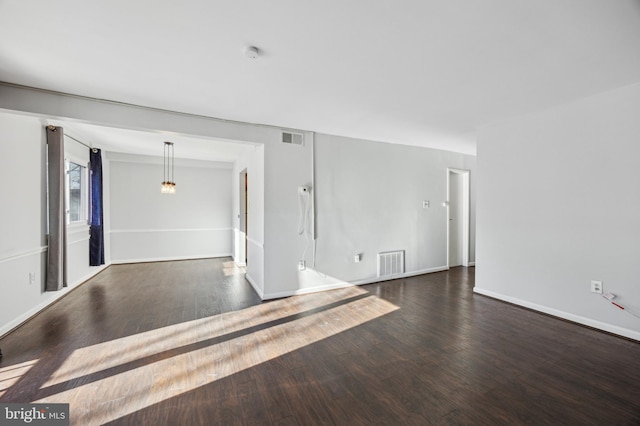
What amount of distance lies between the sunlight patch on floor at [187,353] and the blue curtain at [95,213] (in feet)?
11.0

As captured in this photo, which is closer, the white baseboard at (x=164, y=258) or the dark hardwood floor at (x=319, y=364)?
the dark hardwood floor at (x=319, y=364)

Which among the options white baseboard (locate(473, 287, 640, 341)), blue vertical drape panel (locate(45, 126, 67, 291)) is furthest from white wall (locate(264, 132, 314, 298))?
white baseboard (locate(473, 287, 640, 341))

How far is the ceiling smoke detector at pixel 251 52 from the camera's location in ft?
6.63

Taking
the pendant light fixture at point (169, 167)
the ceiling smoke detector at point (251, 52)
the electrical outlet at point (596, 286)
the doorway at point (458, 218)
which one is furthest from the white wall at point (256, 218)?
the doorway at point (458, 218)

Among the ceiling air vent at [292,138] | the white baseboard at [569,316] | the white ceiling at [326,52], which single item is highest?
the white ceiling at [326,52]

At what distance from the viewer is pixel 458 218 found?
6.04 m

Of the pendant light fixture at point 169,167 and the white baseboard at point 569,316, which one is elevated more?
the pendant light fixture at point 169,167

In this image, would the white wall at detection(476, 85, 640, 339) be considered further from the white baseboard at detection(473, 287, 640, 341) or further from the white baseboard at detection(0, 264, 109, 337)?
the white baseboard at detection(0, 264, 109, 337)

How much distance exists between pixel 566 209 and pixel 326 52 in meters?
3.24

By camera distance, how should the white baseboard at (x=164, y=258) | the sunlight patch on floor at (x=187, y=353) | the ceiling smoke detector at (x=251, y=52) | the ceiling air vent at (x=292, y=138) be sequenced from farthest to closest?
1. the white baseboard at (x=164, y=258)
2. the ceiling air vent at (x=292, y=138)
3. the ceiling smoke detector at (x=251, y=52)
4. the sunlight patch on floor at (x=187, y=353)

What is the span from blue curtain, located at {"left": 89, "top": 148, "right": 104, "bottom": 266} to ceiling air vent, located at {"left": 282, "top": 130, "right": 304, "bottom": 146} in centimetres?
390

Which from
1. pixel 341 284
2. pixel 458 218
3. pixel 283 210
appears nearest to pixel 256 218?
pixel 283 210

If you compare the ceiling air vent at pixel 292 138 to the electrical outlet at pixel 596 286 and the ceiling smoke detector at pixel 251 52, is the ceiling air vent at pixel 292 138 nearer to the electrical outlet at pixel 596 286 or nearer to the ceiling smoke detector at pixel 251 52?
the ceiling smoke detector at pixel 251 52

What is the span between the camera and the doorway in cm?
591
